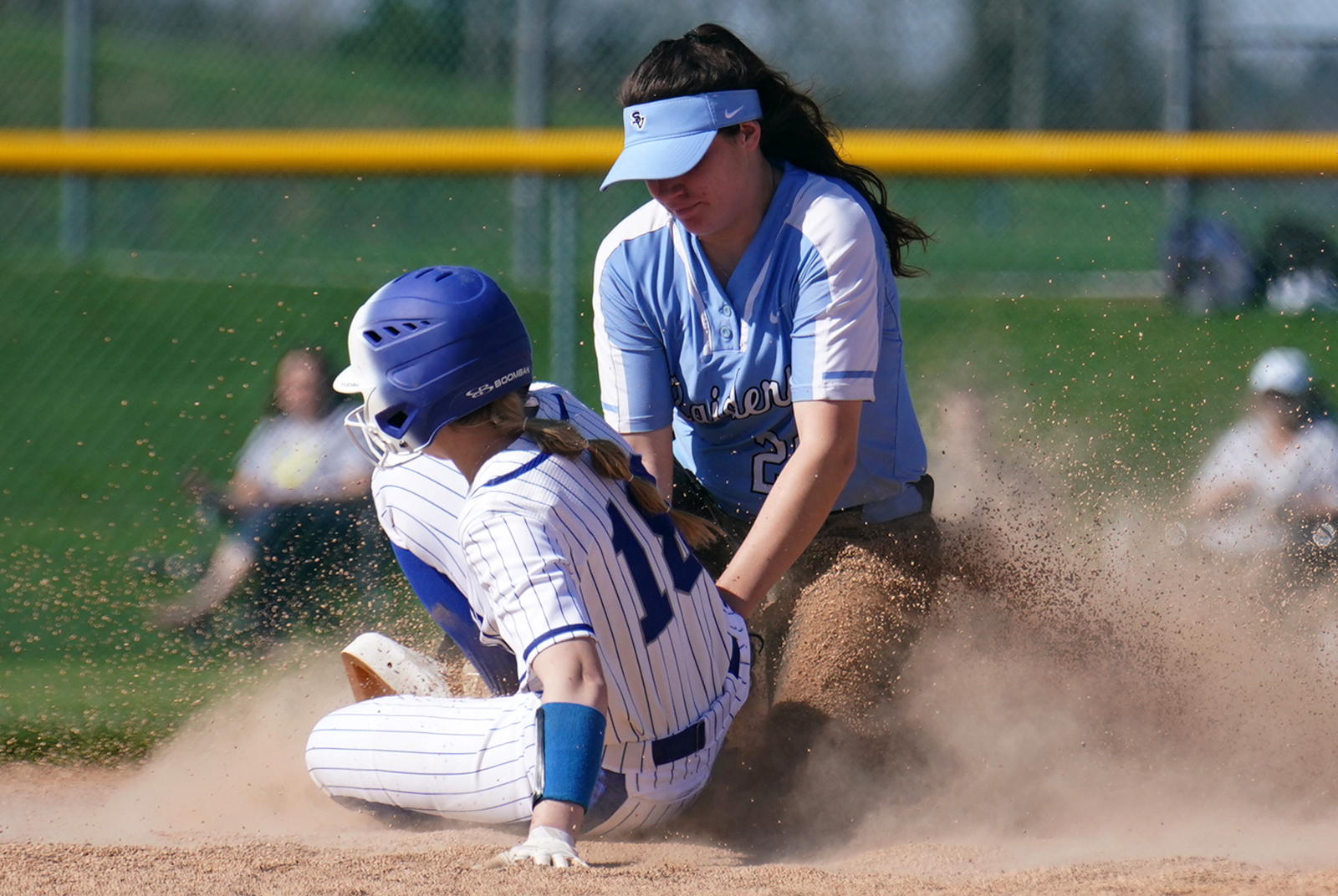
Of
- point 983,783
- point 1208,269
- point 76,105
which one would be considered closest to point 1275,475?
point 1208,269

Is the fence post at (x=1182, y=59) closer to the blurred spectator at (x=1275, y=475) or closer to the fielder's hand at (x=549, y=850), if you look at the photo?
the blurred spectator at (x=1275, y=475)

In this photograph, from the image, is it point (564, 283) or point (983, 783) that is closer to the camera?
point (983, 783)

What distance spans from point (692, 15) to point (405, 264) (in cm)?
212

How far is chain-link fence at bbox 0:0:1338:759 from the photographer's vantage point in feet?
21.4

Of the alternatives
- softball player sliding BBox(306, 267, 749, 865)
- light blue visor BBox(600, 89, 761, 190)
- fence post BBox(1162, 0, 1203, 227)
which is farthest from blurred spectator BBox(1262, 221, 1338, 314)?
softball player sliding BBox(306, 267, 749, 865)

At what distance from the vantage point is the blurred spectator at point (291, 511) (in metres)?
4.73

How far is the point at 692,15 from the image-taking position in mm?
7414

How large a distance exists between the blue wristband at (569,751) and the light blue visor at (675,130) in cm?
131

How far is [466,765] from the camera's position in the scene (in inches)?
107

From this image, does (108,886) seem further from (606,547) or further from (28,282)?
(28,282)

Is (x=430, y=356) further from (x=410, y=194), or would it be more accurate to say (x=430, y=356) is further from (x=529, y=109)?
(x=410, y=194)

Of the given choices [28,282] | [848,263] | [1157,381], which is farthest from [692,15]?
[848,263]

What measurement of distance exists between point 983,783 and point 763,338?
3.92ft

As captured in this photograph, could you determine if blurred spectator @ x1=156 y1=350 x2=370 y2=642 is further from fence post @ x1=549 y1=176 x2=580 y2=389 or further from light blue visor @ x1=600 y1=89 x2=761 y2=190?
light blue visor @ x1=600 y1=89 x2=761 y2=190
